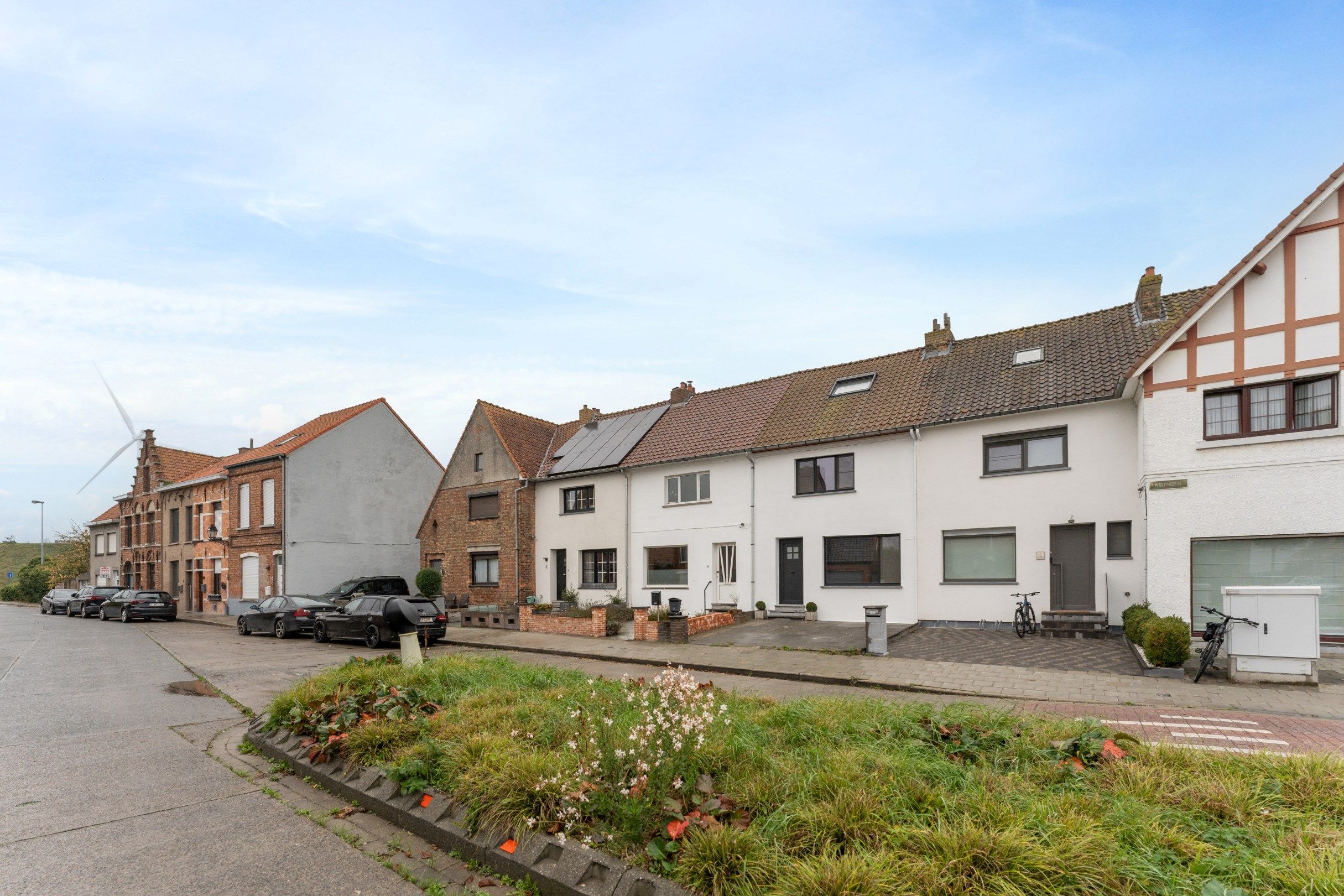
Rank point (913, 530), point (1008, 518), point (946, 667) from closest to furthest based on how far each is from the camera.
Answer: point (946, 667)
point (1008, 518)
point (913, 530)

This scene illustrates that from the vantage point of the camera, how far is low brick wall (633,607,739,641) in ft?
60.4

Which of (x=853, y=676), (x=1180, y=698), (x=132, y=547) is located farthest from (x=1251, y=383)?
(x=132, y=547)

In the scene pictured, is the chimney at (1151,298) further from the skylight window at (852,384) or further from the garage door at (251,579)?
the garage door at (251,579)

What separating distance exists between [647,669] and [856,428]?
9.18 m

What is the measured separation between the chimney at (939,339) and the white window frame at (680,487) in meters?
7.62

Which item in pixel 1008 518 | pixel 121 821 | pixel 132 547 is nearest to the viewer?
pixel 121 821

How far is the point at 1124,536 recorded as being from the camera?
52.2 feet

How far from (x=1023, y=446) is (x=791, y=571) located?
7041 millimetres

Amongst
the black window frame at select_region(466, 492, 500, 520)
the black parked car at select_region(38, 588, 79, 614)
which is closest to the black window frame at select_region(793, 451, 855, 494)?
the black window frame at select_region(466, 492, 500, 520)

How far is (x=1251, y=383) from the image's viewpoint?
528 inches

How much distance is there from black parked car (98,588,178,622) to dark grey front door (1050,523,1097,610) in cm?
3666

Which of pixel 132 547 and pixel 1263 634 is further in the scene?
pixel 132 547

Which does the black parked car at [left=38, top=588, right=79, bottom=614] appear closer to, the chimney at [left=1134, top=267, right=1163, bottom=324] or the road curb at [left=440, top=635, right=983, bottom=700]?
the road curb at [left=440, top=635, right=983, bottom=700]

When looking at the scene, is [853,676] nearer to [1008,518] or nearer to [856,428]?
[1008,518]
